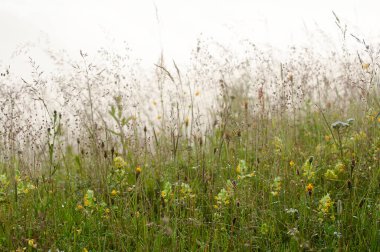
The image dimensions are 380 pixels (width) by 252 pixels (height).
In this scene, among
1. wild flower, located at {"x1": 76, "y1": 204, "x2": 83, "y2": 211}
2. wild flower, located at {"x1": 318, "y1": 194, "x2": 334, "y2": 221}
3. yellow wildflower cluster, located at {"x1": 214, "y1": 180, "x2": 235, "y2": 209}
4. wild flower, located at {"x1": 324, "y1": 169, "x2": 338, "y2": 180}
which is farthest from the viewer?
wild flower, located at {"x1": 324, "y1": 169, "x2": 338, "y2": 180}

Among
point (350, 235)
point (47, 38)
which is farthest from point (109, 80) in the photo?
point (350, 235)

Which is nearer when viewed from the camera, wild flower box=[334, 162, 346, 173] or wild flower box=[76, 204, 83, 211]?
wild flower box=[76, 204, 83, 211]

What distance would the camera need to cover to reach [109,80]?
3.52 m

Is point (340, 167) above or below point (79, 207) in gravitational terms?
above

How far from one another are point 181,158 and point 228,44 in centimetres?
174

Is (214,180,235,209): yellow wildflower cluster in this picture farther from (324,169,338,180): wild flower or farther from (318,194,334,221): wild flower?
(324,169,338,180): wild flower

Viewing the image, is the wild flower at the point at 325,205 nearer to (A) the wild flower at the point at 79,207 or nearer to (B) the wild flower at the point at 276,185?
(B) the wild flower at the point at 276,185

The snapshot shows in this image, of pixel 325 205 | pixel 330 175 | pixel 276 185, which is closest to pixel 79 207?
pixel 276 185

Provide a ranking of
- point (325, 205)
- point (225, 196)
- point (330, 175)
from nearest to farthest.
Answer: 1. point (325, 205)
2. point (225, 196)
3. point (330, 175)

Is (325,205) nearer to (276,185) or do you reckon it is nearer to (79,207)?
(276,185)

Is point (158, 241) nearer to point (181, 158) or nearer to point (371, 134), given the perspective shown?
point (181, 158)

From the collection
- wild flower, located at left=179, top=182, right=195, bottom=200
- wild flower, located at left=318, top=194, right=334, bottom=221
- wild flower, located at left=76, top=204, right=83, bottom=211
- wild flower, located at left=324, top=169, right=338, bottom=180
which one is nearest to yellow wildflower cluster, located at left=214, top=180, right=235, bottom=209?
wild flower, located at left=179, top=182, right=195, bottom=200

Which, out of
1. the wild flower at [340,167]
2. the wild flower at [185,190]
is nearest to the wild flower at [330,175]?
the wild flower at [340,167]

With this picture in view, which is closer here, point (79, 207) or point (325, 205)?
point (325, 205)
